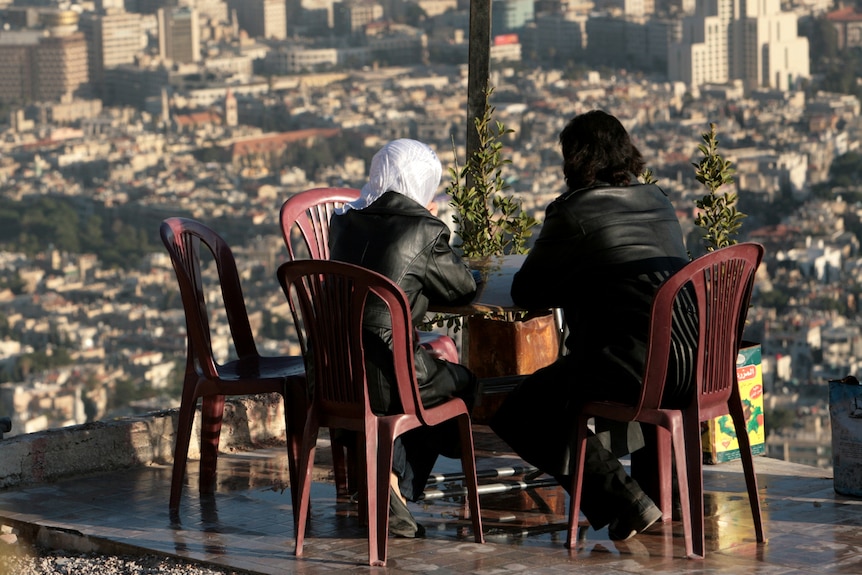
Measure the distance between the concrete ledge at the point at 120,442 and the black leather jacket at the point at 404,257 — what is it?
1031mm

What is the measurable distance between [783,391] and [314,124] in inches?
1165

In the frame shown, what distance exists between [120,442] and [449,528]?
1.05 metres

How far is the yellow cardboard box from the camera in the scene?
3.58 m

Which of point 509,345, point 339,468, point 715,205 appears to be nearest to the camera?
point 339,468

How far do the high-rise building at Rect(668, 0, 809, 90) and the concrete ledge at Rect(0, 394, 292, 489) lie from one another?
59875mm

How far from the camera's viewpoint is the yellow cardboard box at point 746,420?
3.58m

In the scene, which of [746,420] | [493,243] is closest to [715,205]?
[746,420]

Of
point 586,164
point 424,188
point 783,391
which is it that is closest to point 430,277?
point 424,188

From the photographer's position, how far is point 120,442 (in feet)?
12.2

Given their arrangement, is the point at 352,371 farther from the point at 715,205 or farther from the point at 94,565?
the point at 715,205

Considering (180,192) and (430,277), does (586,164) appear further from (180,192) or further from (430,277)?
(180,192)

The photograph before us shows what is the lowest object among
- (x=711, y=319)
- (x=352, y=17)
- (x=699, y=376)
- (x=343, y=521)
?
(x=343, y=521)

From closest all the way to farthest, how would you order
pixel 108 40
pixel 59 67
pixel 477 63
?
pixel 477 63 < pixel 59 67 < pixel 108 40

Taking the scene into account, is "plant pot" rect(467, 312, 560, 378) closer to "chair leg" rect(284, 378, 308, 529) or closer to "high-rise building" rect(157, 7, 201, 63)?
"chair leg" rect(284, 378, 308, 529)
